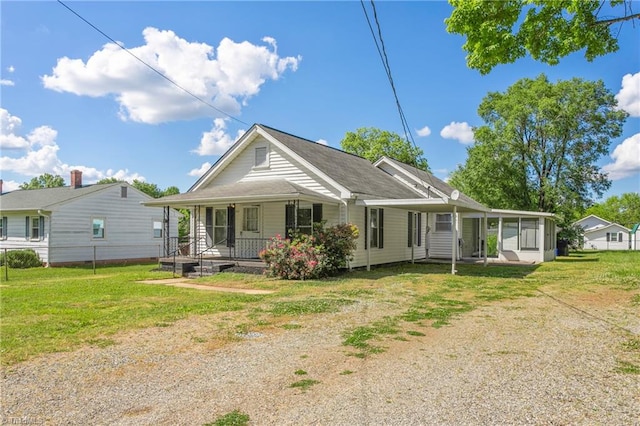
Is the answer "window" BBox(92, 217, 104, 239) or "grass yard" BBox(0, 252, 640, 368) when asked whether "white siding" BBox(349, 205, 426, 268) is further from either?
"window" BBox(92, 217, 104, 239)

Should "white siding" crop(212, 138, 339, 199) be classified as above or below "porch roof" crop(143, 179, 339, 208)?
above

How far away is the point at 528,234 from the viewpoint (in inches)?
933

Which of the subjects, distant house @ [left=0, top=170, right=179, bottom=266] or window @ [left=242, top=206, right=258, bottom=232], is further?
distant house @ [left=0, top=170, right=179, bottom=266]

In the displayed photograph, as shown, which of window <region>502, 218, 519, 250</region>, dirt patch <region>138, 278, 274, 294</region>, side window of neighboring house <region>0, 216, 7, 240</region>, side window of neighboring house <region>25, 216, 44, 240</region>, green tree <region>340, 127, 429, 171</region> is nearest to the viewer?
dirt patch <region>138, 278, 274, 294</region>

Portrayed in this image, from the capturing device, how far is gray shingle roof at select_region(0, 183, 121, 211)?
2289 centimetres

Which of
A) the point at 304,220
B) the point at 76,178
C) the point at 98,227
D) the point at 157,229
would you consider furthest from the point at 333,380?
the point at 76,178

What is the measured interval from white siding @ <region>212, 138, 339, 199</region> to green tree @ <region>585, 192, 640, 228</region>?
284 feet

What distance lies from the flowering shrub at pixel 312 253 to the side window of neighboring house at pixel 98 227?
553 inches

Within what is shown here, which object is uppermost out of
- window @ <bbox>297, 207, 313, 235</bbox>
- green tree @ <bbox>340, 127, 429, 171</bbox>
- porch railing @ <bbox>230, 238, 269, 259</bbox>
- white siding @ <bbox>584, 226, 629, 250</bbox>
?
green tree @ <bbox>340, 127, 429, 171</bbox>

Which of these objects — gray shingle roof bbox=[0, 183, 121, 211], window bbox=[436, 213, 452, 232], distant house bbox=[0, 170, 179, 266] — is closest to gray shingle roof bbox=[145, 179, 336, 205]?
distant house bbox=[0, 170, 179, 266]

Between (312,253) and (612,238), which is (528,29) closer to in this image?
(312,253)

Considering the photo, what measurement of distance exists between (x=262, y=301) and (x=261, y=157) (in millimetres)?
9623

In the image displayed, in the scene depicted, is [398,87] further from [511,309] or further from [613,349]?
[613,349]

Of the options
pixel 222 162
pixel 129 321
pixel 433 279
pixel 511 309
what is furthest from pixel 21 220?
pixel 511 309
